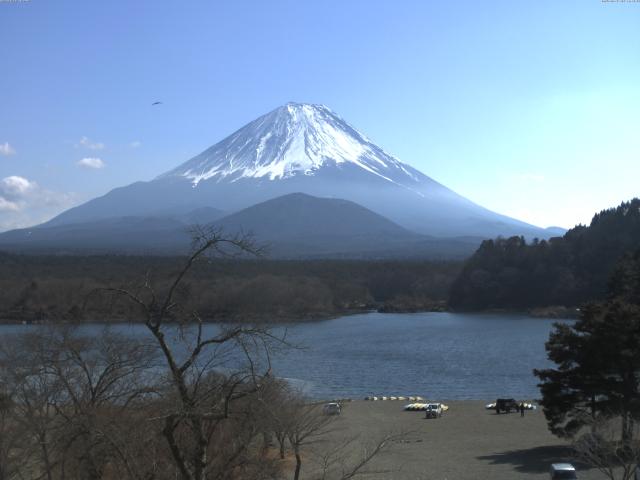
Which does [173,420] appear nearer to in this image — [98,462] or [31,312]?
[98,462]

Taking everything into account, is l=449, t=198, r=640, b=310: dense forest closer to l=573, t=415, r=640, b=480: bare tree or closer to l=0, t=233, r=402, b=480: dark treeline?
l=573, t=415, r=640, b=480: bare tree

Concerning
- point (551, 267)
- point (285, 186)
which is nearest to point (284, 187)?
point (285, 186)

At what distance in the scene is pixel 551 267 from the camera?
43906mm

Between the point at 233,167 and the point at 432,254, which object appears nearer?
the point at 432,254

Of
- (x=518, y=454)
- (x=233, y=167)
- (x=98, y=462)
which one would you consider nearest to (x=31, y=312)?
(x=518, y=454)

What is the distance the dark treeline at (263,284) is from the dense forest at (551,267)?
3.61 meters

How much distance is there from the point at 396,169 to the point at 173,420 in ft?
441

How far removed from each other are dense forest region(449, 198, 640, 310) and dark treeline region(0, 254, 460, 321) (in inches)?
142

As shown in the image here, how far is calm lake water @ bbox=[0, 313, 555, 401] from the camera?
19516 millimetres

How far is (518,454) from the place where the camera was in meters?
11.2

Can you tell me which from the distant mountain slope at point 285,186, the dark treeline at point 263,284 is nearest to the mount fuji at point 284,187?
the distant mountain slope at point 285,186

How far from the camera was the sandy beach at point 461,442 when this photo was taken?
33.3 feet

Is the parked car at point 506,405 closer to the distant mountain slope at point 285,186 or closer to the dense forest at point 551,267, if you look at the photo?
the dense forest at point 551,267

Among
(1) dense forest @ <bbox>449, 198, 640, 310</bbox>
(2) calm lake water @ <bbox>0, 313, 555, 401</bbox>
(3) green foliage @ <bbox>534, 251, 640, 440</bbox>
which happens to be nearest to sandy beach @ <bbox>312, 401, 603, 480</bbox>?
(3) green foliage @ <bbox>534, 251, 640, 440</bbox>
